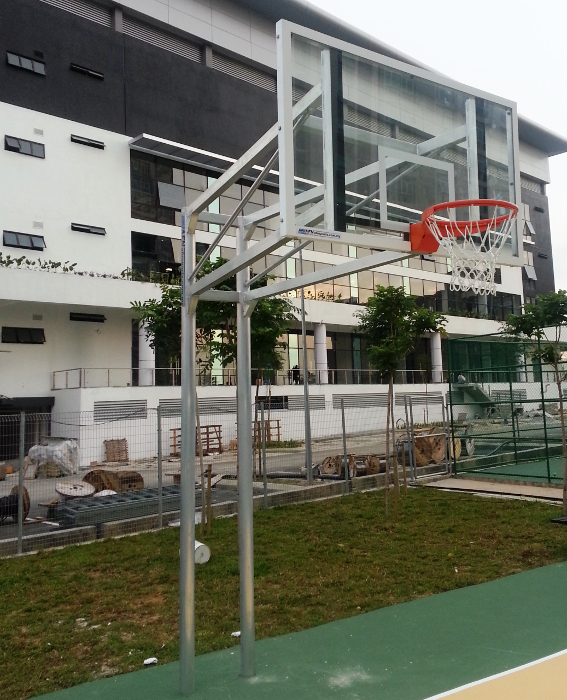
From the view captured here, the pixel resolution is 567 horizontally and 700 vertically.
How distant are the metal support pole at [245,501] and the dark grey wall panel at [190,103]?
27.4 metres

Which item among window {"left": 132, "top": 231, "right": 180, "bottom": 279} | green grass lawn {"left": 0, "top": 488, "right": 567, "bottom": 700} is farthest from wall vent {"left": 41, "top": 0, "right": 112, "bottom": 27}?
green grass lawn {"left": 0, "top": 488, "right": 567, "bottom": 700}

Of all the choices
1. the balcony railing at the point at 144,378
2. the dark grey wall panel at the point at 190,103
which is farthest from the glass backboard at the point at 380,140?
the dark grey wall panel at the point at 190,103

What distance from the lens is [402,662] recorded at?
5.09 metres

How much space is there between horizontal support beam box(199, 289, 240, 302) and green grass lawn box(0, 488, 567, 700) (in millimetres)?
3020

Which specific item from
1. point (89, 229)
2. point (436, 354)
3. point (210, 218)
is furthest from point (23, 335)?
point (436, 354)

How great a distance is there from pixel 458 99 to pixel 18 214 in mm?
23600

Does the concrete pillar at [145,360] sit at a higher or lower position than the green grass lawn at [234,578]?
higher

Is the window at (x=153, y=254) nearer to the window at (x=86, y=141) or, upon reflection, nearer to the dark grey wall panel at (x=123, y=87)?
the window at (x=86, y=141)

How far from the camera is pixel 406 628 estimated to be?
19.5 ft

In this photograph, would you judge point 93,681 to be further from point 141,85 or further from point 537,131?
point 537,131

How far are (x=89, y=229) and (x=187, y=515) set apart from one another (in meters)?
25.2

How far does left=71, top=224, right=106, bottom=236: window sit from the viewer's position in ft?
90.3

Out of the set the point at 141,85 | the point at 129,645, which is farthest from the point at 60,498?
the point at 141,85

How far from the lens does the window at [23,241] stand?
83.9 feet
